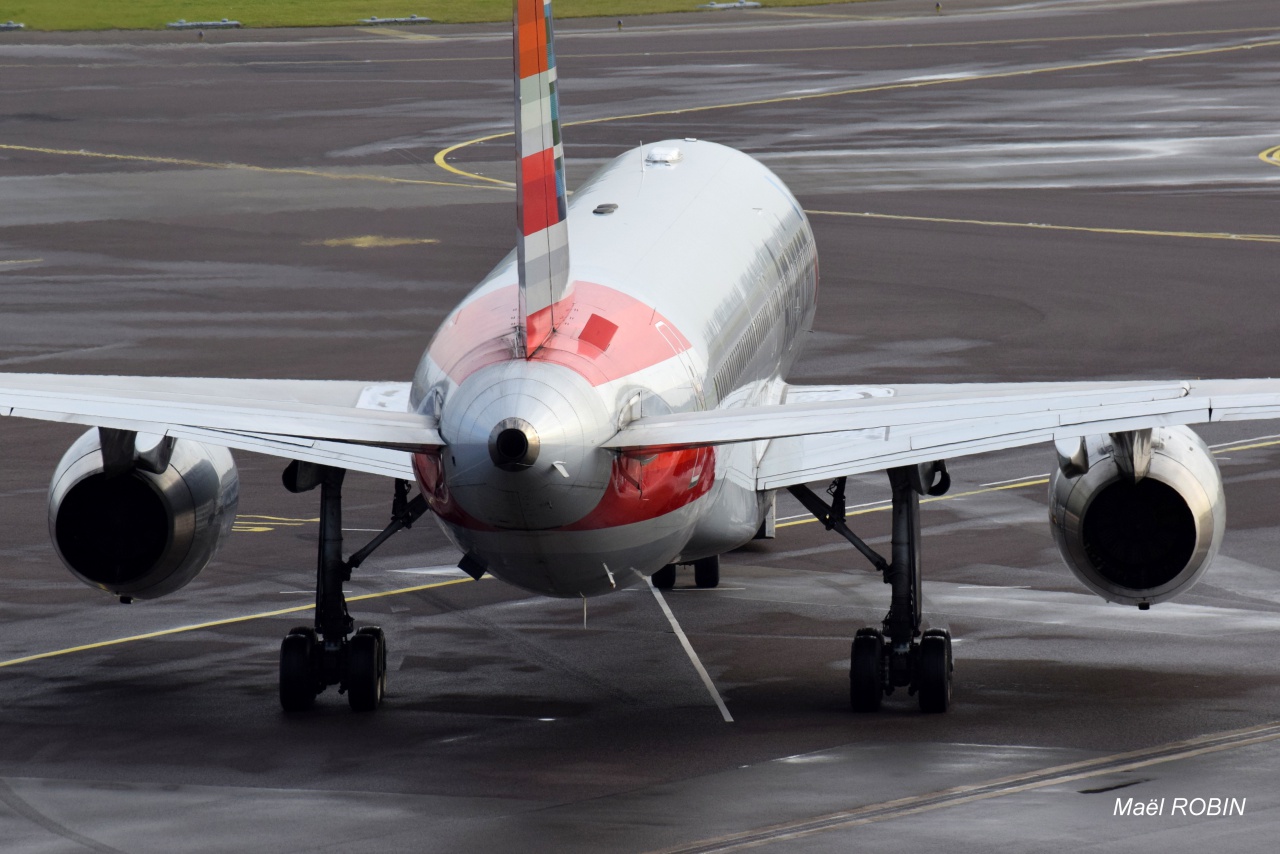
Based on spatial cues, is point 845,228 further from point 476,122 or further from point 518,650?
point 518,650

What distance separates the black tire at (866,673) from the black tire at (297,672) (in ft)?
16.6

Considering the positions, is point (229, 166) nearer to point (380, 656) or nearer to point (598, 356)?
point (380, 656)

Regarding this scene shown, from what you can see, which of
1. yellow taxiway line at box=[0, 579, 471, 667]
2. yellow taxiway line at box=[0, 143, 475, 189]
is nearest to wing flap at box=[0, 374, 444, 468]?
yellow taxiway line at box=[0, 579, 471, 667]

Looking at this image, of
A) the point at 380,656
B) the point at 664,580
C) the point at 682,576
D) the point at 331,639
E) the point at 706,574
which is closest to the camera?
the point at 380,656

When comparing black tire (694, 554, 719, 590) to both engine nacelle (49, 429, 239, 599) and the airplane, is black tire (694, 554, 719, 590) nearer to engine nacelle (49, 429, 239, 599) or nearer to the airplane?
the airplane

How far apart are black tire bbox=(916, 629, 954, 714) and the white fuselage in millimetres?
2154

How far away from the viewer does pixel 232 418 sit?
16.4 m

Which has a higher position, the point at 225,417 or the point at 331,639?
the point at 225,417

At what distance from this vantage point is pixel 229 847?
52.9 feet

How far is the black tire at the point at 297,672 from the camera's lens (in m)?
20.0

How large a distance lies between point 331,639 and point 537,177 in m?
5.54

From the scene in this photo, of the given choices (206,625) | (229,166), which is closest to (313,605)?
(206,625)

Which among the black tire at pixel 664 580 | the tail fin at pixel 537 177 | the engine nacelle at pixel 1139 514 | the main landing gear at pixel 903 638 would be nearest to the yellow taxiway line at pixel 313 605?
the black tire at pixel 664 580

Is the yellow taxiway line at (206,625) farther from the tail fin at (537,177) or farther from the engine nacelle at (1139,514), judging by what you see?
the engine nacelle at (1139,514)
